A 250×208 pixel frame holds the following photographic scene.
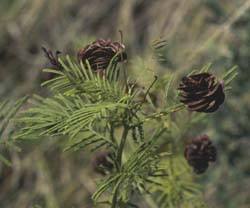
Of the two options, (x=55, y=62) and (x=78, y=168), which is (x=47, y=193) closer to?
(x=78, y=168)

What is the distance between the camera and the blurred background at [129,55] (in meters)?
1.61

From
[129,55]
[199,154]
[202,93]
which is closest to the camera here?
[202,93]

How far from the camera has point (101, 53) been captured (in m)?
0.69

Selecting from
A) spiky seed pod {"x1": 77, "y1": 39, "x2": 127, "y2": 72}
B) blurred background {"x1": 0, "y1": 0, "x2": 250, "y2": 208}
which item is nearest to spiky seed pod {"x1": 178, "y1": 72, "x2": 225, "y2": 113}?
spiky seed pod {"x1": 77, "y1": 39, "x2": 127, "y2": 72}

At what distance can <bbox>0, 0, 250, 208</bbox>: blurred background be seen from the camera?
5.28ft

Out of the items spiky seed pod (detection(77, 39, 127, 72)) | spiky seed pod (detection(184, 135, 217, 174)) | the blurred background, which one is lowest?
spiky seed pod (detection(184, 135, 217, 174))

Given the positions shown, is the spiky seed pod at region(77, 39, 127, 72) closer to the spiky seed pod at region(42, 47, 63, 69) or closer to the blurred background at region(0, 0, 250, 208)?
the spiky seed pod at region(42, 47, 63, 69)

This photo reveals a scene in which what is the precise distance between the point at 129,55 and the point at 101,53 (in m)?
1.68

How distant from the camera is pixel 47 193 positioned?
6.75 ft

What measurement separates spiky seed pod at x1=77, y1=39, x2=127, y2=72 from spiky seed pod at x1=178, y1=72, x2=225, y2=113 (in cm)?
8

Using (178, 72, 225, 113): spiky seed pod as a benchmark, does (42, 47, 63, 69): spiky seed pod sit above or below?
above

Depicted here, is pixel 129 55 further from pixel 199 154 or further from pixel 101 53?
pixel 101 53

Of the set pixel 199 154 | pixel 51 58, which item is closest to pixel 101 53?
pixel 51 58

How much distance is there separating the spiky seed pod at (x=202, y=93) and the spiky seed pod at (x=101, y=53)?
0.25 ft
